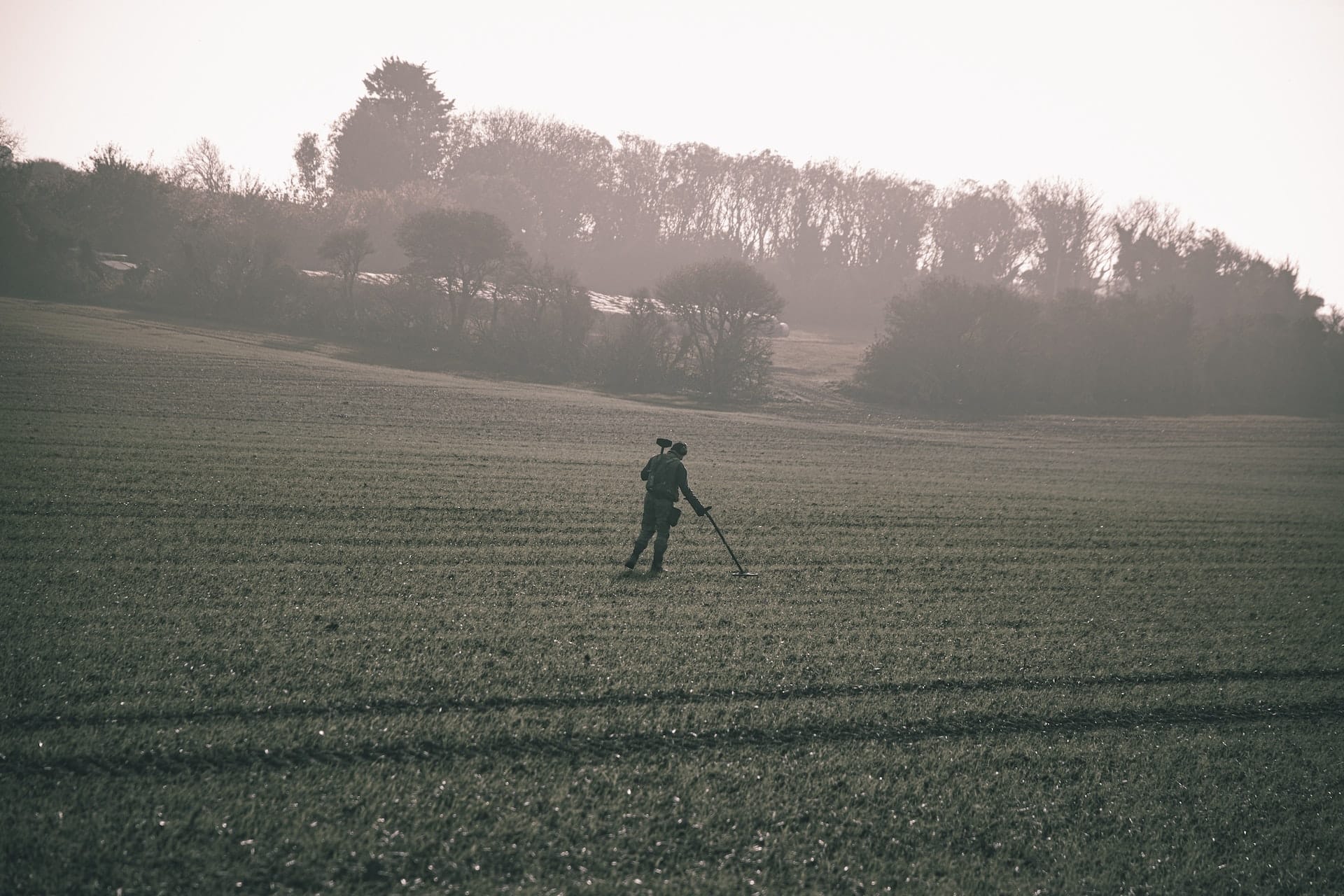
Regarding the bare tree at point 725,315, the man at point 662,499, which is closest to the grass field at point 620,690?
the man at point 662,499

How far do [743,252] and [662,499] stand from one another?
96.0m

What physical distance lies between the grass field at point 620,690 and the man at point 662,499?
2.12ft

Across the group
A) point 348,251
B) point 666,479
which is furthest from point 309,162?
point 666,479

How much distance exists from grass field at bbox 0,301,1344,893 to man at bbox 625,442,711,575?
65 centimetres

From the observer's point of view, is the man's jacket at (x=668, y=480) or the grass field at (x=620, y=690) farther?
the man's jacket at (x=668, y=480)

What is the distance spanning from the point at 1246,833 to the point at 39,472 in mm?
20870

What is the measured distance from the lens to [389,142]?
313 feet

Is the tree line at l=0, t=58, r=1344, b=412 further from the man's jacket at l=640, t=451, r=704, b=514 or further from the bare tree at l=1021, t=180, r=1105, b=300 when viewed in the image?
the man's jacket at l=640, t=451, r=704, b=514

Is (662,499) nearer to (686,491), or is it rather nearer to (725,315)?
(686,491)

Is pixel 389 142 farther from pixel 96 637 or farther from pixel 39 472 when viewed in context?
pixel 96 637

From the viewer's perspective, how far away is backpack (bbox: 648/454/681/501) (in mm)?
15109

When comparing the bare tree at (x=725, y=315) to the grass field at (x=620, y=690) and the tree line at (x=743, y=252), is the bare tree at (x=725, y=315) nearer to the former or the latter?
the tree line at (x=743, y=252)

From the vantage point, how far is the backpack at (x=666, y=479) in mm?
15109

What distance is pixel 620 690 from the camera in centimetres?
1013
